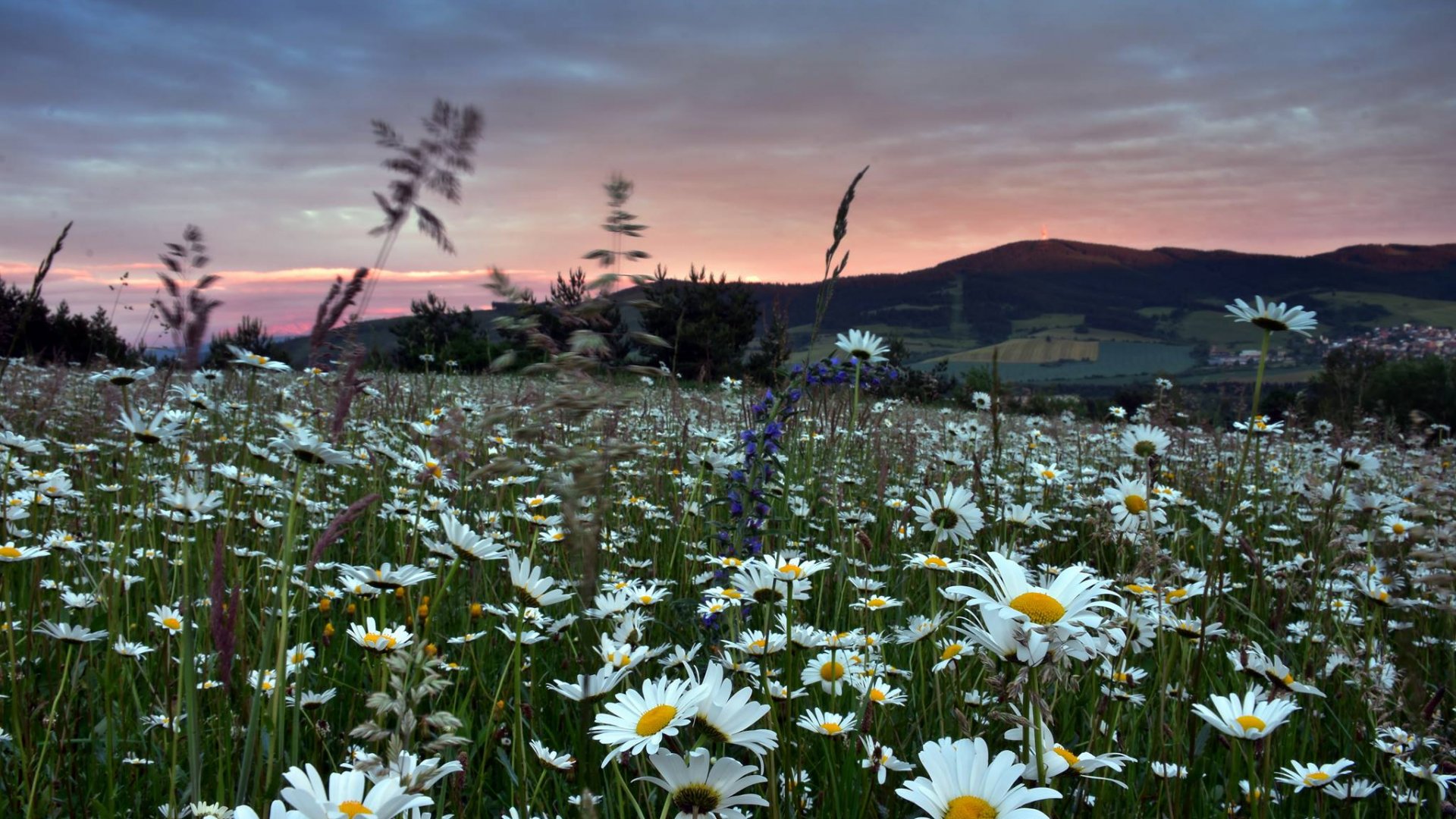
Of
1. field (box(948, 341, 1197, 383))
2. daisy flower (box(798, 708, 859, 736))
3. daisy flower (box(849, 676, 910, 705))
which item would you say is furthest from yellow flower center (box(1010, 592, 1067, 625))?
field (box(948, 341, 1197, 383))

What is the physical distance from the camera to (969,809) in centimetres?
96

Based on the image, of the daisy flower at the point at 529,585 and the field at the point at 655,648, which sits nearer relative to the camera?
the field at the point at 655,648

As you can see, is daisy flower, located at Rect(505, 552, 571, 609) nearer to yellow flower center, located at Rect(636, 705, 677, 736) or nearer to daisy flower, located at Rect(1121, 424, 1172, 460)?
yellow flower center, located at Rect(636, 705, 677, 736)

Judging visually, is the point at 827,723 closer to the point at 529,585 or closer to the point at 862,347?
the point at 529,585

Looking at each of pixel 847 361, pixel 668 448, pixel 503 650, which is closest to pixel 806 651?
pixel 503 650

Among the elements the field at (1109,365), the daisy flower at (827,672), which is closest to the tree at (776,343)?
the daisy flower at (827,672)

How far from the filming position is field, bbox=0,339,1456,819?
107 centimetres

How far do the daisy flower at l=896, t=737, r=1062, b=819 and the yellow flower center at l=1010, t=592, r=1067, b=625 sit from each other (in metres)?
0.19

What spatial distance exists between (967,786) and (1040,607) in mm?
262

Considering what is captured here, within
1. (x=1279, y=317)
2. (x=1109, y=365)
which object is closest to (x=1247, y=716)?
(x=1279, y=317)

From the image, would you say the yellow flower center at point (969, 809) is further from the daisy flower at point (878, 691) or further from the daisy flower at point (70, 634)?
the daisy flower at point (70, 634)

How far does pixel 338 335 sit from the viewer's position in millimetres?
1381

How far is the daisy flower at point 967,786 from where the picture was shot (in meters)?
0.96

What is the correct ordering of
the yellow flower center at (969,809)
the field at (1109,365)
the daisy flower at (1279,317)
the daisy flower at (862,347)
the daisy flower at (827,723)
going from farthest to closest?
the field at (1109,365), the daisy flower at (862,347), the daisy flower at (1279,317), the daisy flower at (827,723), the yellow flower center at (969,809)
